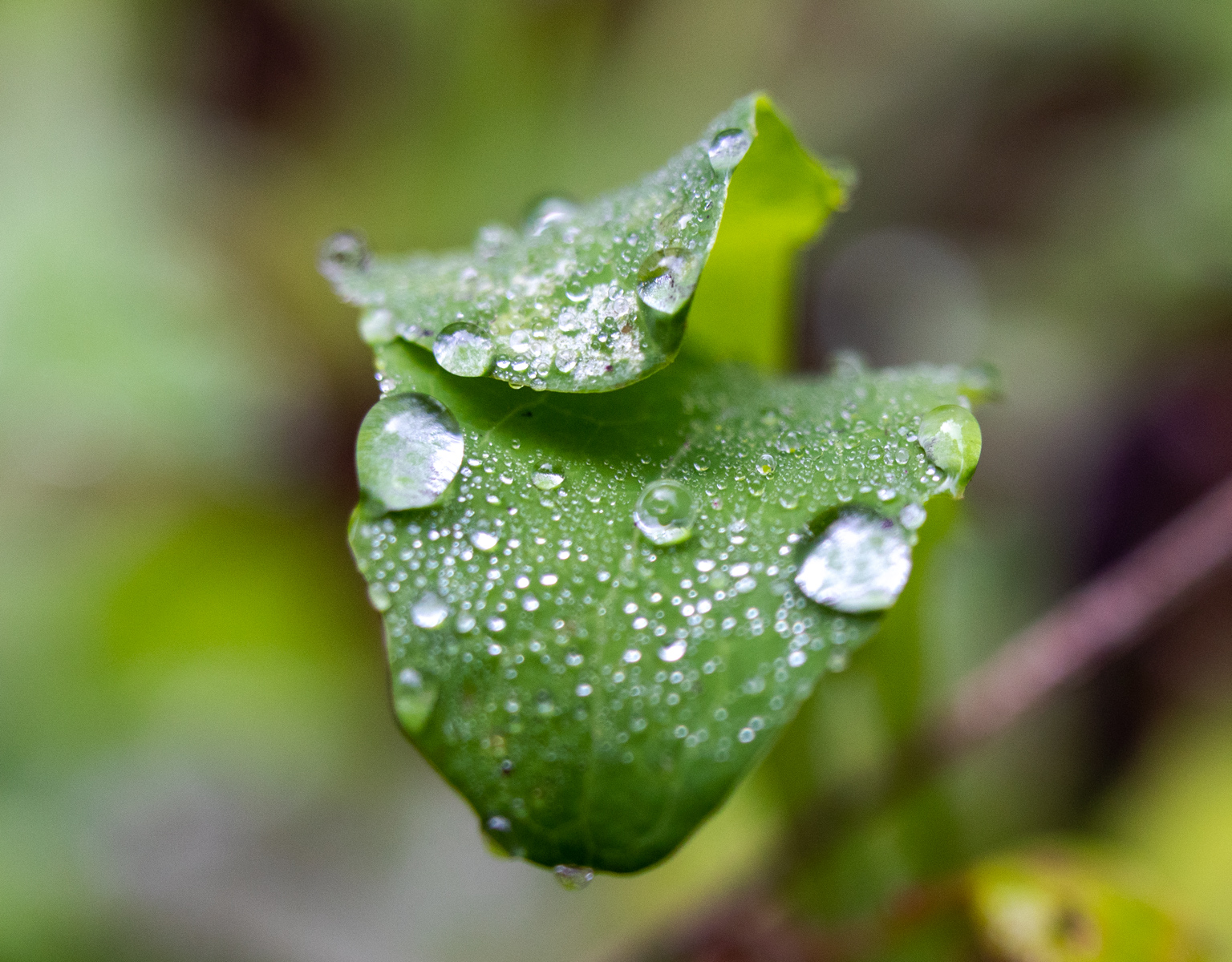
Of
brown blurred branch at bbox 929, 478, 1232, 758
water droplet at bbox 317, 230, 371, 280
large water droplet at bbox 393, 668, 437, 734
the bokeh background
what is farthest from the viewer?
the bokeh background

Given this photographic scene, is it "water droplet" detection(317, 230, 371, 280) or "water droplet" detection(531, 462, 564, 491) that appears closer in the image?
"water droplet" detection(531, 462, 564, 491)

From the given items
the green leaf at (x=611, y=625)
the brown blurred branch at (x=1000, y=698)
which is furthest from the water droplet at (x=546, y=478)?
the brown blurred branch at (x=1000, y=698)

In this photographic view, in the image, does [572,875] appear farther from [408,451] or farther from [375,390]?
[375,390]

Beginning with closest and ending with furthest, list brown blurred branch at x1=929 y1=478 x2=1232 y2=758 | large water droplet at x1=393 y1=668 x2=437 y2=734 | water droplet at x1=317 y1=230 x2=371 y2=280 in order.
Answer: large water droplet at x1=393 y1=668 x2=437 y2=734 → water droplet at x1=317 y1=230 x2=371 y2=280 → brown blurred branch at x1=929 y1=478 x2=1232 y2=758

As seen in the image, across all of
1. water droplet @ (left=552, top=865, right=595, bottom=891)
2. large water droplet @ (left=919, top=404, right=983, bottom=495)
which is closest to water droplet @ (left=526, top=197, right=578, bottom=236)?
large water droplet @ (left=919, top=404, right=983, bottom=495)

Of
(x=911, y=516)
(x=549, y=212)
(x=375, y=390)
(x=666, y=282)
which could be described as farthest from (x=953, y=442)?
(x=375, y=390)

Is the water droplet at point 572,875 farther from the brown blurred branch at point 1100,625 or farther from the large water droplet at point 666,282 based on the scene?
the brown blurred branch at point 1100,625

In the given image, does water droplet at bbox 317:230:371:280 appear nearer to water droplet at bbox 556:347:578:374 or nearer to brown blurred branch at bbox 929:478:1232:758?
water droplet at bbox 556:347:578:374
